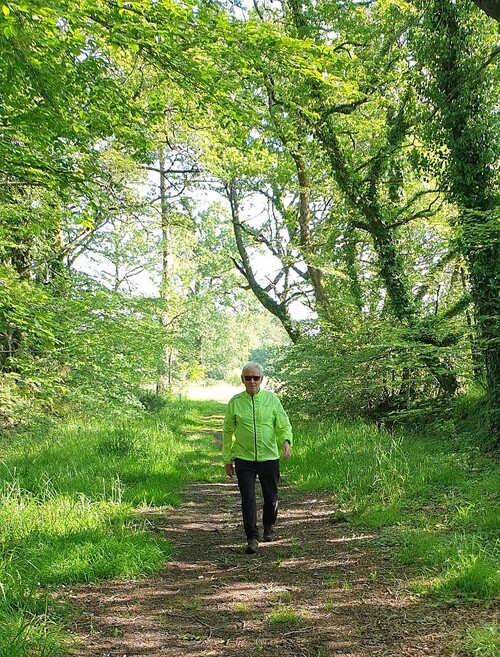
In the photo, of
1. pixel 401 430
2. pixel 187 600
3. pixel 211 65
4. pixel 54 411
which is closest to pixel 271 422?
pixel 187 600

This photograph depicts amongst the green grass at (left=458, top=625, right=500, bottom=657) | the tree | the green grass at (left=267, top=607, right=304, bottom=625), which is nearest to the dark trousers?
the green grass at (left=267, top=607, right=304, bottom=625)

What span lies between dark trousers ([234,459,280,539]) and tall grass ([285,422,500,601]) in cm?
105

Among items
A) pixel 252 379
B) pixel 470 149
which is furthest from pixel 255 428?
pixel 470 149

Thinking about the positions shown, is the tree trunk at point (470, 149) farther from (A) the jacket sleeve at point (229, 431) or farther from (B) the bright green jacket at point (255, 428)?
(A) the jacket sleeve at point (229, 431)

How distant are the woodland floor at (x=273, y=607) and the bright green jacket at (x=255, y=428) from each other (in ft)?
3.20

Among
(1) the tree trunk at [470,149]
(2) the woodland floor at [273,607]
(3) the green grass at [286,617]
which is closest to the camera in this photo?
(2) the woodland floor at [273,607]

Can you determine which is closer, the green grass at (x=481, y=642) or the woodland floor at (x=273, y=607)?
the green grass at (x=481, y=642)

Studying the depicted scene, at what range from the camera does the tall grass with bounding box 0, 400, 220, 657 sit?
11.9ft

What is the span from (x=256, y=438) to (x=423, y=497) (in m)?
2.33

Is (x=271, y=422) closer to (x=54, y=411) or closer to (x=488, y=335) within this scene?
(x=488, y=335)

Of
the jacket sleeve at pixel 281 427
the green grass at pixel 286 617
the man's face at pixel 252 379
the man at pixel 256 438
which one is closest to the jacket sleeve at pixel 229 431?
the man at pixel 256 438

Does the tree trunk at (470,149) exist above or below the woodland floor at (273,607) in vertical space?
above

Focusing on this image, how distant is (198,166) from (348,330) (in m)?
8.04

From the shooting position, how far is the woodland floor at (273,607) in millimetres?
3416
